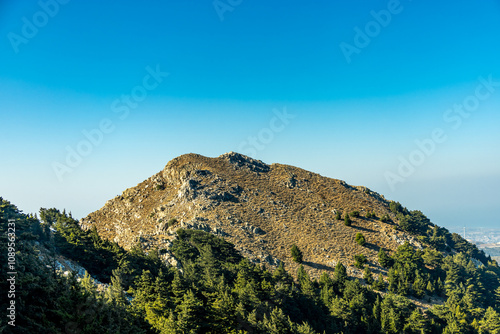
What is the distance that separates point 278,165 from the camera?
10450 cm

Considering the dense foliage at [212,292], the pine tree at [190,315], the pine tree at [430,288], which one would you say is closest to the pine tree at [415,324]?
the dense foliage at [212,292]

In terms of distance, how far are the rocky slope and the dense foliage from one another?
726cm

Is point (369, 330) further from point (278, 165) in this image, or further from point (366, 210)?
point (278, 165)

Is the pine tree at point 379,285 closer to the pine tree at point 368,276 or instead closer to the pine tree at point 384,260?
the pine tree at point 368,276

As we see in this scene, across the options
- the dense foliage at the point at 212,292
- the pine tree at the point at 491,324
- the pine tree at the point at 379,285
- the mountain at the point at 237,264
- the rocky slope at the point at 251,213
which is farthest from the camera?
the rocky slope at the point at 251,213

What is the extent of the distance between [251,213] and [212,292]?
41.4 meters

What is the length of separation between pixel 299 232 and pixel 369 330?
29.3 metres

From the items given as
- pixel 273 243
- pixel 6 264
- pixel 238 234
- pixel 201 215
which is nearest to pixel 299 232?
pixel 273 243

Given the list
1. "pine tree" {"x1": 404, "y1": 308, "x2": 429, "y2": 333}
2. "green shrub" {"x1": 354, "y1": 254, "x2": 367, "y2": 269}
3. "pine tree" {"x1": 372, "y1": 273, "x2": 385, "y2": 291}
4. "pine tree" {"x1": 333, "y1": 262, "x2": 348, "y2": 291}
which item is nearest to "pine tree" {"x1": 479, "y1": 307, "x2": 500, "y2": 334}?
"pine tree" {"x1": 404, "y1": 308, "x2": 429, "y2": 333}

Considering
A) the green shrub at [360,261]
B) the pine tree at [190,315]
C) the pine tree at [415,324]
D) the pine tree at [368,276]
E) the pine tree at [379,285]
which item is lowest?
the pine tree at [190,315]

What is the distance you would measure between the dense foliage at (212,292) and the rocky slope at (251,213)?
7.26 m

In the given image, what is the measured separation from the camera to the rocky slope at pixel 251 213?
64.2 m

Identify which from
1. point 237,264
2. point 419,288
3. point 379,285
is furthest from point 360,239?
point 237,264

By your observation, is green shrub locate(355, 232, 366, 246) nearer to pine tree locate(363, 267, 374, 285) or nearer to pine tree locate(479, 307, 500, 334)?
pine tree locate(363, 267, 374, 285)
